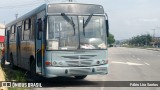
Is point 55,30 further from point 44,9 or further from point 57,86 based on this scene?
point 57,86

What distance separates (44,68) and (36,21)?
2.37 m

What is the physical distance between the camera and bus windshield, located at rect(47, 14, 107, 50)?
1290 cm

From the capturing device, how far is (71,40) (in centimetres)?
1304

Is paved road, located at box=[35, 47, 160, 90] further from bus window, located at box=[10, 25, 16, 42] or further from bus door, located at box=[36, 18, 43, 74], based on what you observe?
bus window, located at box=[10, 25, 16, 42]

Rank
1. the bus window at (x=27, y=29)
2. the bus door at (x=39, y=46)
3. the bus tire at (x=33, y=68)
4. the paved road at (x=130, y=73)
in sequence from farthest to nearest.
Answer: the bus window at (x=27, y=29) → the paved road at (x=130, y=73) → the bus tire at (x=33, y=68) → the bus door at (x=39, y=46)

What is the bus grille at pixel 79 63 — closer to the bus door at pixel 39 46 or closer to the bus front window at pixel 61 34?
the bus front window at pixel 61 34

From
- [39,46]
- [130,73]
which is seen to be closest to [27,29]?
[39,46]

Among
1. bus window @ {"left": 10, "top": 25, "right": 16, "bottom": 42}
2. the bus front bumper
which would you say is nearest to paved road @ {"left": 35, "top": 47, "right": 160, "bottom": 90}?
the bus front bumper

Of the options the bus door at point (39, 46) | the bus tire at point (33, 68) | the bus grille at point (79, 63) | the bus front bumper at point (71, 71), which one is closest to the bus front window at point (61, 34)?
the bus grille at point (79, 63)

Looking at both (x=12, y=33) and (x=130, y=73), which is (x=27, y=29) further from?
(x=130, y=73)

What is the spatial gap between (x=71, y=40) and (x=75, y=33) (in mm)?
299

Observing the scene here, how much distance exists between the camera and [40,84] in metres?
14.2

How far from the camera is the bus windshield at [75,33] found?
12898 millimetres

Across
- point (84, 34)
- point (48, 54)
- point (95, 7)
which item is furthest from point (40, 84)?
point (95, 7)
